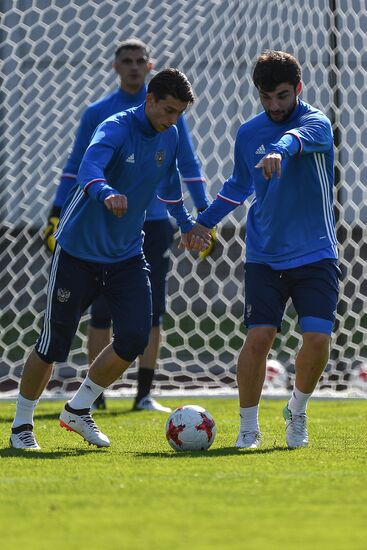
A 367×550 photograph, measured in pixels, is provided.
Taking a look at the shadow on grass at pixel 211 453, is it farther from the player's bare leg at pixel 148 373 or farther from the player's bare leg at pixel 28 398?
the player's bare leg at pixel 148 373

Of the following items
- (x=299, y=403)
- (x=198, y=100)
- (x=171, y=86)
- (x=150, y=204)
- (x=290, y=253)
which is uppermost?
(x=198, y=100)

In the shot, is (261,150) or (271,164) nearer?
(271,164)

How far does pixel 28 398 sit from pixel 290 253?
1352 millimetres

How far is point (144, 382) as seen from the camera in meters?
7.49

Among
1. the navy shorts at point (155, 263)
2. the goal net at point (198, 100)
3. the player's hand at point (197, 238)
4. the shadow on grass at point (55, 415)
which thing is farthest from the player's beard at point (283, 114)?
the goal net at point (198, 100)

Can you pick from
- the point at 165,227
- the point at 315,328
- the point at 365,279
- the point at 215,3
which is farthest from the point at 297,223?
the point at 215,3

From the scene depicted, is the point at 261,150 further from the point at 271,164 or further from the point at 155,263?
the point at 155,263

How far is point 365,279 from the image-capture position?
29.1 ft

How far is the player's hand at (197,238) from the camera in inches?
215

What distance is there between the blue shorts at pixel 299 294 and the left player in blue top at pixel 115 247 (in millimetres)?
487

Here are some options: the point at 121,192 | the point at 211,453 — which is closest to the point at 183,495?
the point at 211,453

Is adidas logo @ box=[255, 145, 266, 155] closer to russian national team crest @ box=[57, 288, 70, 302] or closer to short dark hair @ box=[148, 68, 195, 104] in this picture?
short dark hair @ box=[148, 68, 195, 104]

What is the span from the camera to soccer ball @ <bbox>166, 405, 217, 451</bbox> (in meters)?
5.15

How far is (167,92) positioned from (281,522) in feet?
7.55
